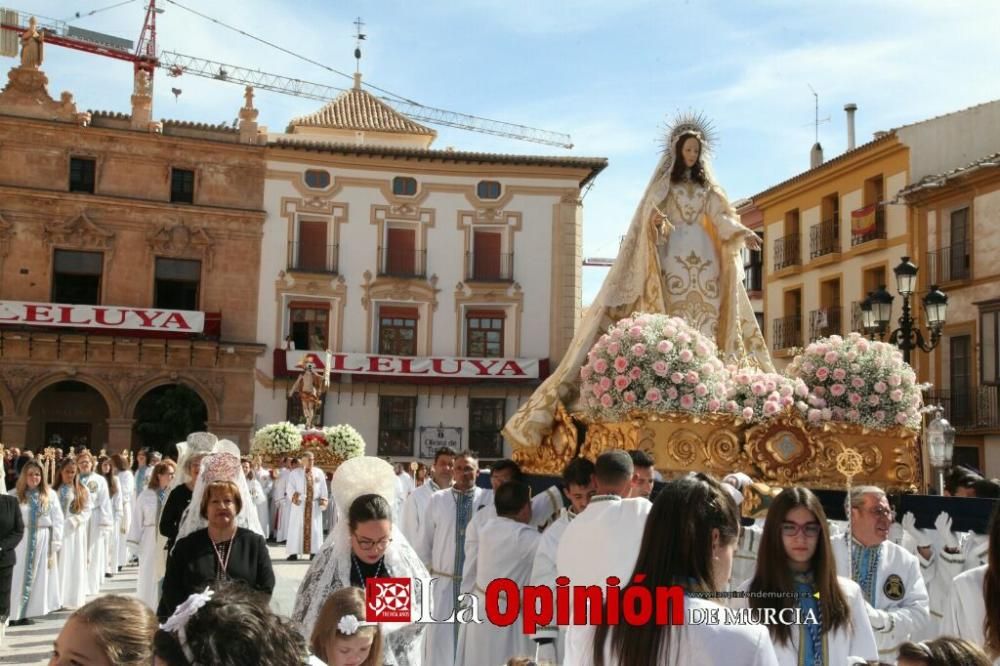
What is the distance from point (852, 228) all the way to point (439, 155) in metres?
13.9

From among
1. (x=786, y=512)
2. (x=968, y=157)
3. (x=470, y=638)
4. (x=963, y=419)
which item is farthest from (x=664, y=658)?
(x=968, y=157)

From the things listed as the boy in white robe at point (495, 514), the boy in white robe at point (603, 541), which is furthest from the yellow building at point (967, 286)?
the boy in white robe at point (603, 541)

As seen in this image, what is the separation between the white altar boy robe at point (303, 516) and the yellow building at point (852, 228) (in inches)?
556

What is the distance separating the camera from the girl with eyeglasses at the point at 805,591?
3.89 m

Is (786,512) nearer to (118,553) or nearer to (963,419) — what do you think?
(118,553)

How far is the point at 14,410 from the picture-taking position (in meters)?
31.5

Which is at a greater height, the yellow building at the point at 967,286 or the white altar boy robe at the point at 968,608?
the yellow building at the point at 967,286

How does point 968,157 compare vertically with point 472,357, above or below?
above

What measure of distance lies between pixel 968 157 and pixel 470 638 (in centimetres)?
2268

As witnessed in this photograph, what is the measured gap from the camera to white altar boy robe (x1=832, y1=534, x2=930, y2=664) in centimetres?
484

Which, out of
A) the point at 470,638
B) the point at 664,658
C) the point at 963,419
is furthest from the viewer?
the point at 963,419

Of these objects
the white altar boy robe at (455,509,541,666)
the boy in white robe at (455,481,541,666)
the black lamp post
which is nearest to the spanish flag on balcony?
the black lamp post

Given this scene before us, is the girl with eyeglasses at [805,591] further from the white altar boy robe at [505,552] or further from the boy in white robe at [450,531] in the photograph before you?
the boy in white robe at [450,531]

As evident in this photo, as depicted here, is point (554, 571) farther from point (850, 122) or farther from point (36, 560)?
point (850, 122)
